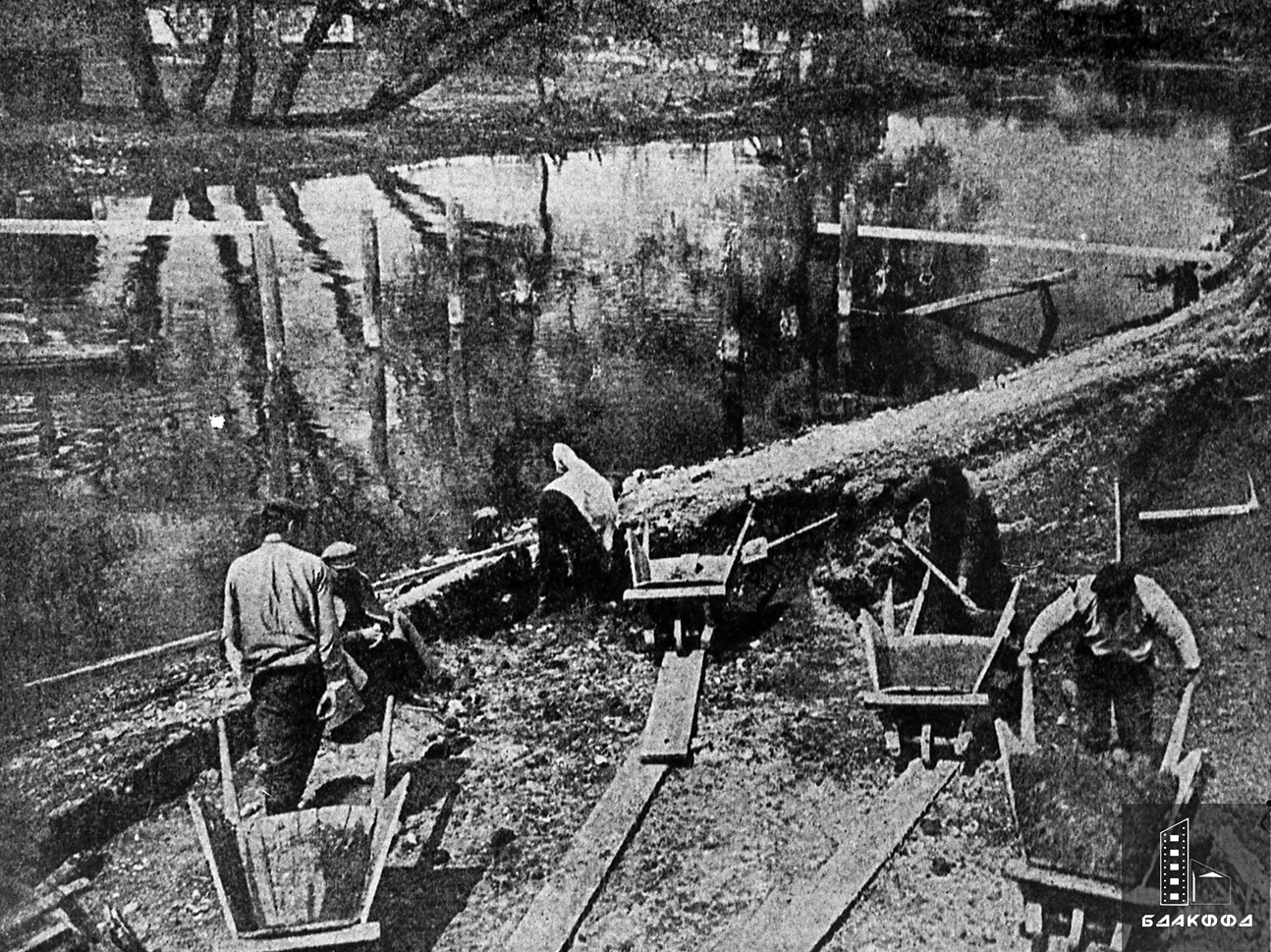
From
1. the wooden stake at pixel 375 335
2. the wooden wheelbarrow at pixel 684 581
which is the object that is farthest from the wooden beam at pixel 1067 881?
the wooden stake at pixel 375 335

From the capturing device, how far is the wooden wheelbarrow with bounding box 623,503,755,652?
3.84 metres

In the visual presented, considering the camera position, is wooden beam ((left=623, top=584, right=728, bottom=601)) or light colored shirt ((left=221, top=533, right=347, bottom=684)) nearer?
light colored shirt ((left=221, top=533, right=347, bottom=684))

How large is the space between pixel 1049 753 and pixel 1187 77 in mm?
2503

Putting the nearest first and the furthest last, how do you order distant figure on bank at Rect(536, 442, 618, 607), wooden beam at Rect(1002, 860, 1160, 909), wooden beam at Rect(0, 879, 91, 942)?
wooden beam at Rect(1002, 860, 1160, 909) → wooden beam at Rect(0, 879, 91, 942) → distant figure on bank at Rect(536, 442, 618, 607)

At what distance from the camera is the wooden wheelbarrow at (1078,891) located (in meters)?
3.45

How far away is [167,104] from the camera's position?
3.67 metres

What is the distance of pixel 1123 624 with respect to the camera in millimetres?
3879

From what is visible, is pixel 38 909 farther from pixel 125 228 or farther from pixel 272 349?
pixel 125 228

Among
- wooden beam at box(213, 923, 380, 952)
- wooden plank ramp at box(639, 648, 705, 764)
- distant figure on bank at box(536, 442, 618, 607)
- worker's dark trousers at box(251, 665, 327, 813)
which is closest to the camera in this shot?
wooden beam at box(213, 923, 380, 952)

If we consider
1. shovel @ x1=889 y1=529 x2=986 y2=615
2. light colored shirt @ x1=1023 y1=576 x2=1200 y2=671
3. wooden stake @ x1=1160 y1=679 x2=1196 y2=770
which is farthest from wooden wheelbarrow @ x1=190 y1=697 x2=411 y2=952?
wooden stake @ x1=1160 y1=679 x2=1196 y2=770

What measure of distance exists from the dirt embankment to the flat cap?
→ 0.54 m

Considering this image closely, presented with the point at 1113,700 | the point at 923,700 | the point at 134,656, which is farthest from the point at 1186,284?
the point at 134,656

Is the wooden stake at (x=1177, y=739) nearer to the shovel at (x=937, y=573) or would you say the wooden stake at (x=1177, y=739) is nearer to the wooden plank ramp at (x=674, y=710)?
the shovel at (x=937, y=573)

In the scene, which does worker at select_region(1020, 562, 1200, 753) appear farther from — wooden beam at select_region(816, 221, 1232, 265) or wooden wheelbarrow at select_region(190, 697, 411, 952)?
wooden wheelbarrow at select_region(190, 697, 411, 952)
